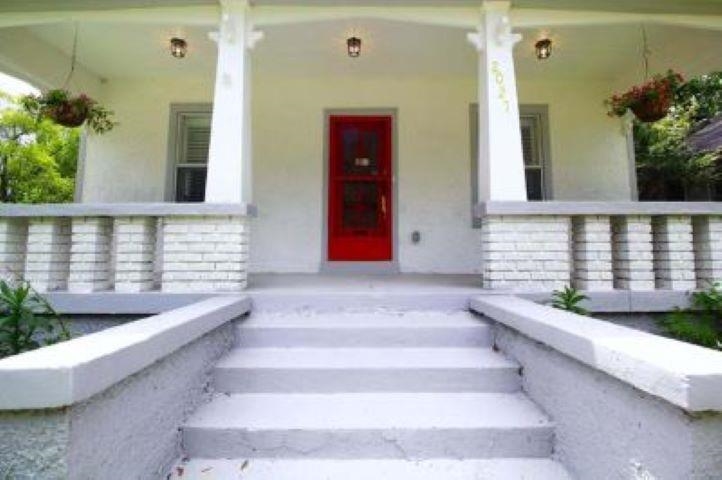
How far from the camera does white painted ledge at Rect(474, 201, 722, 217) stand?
3.38 meters

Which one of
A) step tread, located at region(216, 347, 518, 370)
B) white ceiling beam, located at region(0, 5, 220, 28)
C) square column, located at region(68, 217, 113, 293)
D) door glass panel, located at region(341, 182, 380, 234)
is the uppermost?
white ceiling beam, located at region(0, 5, 220, 28)

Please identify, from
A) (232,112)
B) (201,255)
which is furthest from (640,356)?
(232,112)

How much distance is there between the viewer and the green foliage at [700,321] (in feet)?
10.1

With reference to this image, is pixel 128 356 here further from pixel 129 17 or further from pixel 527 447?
pixel 129 17

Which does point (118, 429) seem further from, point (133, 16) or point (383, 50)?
point (383, 50)

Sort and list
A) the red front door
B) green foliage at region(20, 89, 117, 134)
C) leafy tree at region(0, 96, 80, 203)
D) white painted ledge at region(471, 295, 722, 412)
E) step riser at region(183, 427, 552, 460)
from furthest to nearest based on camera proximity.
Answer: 1. leafy tree at region(0, 96, 80, 203)
2. the red front door
3. green foliage at region(20, 89, 117, 134)
4. step riser at region(183, 427, 552, 460)
5. white painted ledge at region(471, 295, 722, 412)

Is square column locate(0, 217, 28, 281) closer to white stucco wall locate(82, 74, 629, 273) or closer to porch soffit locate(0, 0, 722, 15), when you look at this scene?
porch soffit locate(0, 0, 722, 15)

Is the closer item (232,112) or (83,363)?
(83,363)

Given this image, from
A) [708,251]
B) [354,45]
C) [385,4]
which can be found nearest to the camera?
[708,251]

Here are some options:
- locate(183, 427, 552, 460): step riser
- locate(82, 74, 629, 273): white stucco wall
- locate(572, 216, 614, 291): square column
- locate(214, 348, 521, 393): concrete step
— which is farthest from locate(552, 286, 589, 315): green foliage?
locate(82, 74, 629, 273): white stucco wall

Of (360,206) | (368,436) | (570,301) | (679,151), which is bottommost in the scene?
(368,436)

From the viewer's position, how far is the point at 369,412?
214 centimetres

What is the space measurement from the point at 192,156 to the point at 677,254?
5748 mm

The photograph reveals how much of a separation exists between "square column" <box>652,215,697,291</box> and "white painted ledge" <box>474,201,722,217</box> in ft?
0.28
